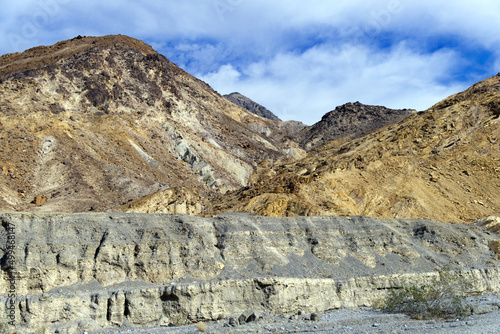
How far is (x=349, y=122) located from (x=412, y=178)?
6227 centimetres

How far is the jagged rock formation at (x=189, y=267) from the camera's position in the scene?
1664 cm

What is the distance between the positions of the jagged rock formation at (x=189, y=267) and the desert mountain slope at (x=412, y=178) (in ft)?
24.0

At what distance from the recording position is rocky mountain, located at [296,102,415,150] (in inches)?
3720

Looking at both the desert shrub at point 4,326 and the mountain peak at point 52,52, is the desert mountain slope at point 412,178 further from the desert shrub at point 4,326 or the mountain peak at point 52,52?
the mountain peak at point 52,52

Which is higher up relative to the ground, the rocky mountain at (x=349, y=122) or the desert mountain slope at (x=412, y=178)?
the rocky mountain at (x=349, y=122)

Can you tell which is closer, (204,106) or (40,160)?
(40,160)

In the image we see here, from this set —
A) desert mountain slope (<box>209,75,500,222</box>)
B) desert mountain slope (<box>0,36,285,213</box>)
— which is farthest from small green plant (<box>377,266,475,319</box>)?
desert mountain slope (<box>0,36,285,213</box>)

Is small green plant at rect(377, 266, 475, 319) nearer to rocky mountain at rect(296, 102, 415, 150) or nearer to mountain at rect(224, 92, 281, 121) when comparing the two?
rocky mountain at rect(296, 102, 415, 150)

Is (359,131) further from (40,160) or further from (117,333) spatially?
(117,333)

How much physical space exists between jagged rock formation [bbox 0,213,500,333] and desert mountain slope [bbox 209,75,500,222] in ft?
24.0

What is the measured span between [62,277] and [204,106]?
5993cm

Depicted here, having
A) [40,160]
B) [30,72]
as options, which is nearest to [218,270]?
[40,160]

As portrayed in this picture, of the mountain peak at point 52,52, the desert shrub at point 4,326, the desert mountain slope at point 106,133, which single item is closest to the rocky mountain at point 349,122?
the desert mountain slope at point 106,133

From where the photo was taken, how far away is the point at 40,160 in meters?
41.4
